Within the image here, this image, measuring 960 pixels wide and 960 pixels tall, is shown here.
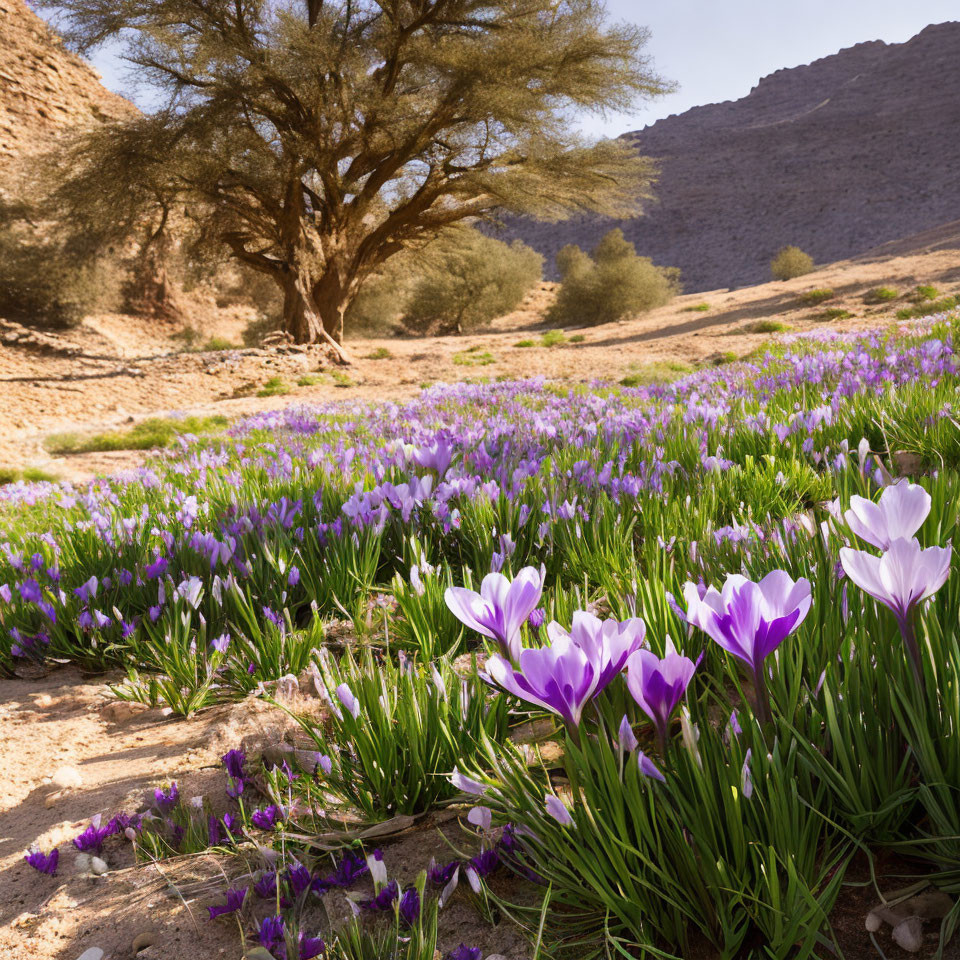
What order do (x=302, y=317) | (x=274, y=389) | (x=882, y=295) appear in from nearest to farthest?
1. (x=274, y=389)
2. (x=882, y=295)
3. (x=302, y=317)

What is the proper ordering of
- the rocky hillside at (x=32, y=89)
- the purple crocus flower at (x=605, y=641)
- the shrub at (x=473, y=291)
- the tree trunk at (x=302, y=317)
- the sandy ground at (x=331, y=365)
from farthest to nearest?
the shrub at (x=473, y=291), the rocky hillside at (x=32, y=89), the tree trunk at (x=302, y=317), the sandy ground at (x=331, y=365), the purple crocus flower at (x=605, y=641)

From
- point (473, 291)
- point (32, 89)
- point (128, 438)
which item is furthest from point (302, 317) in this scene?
point (32, 89)

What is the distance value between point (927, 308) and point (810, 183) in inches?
2442

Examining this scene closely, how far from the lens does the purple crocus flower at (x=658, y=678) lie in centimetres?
99

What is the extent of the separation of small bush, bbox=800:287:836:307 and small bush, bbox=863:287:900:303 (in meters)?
1.92

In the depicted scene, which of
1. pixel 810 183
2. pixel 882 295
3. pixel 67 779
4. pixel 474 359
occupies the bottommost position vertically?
pixel 67 779

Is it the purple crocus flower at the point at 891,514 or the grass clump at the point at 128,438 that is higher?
the purple crocus flower at the point at 891,514

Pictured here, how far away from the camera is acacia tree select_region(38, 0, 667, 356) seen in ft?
56.2

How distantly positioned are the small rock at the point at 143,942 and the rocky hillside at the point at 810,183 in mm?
58046

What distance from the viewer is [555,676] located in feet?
3.29

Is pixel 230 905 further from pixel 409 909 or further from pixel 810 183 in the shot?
pixel 810 183

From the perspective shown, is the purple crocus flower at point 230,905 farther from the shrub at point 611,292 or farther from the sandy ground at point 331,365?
the shrub at point 611,292

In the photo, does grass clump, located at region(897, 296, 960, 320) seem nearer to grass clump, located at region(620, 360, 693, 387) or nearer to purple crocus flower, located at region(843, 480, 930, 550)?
grass clump, located at region(620, 360, 693, 387)

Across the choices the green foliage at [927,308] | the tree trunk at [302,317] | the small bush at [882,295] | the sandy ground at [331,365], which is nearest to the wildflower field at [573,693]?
the sandy ground at [331,365]
